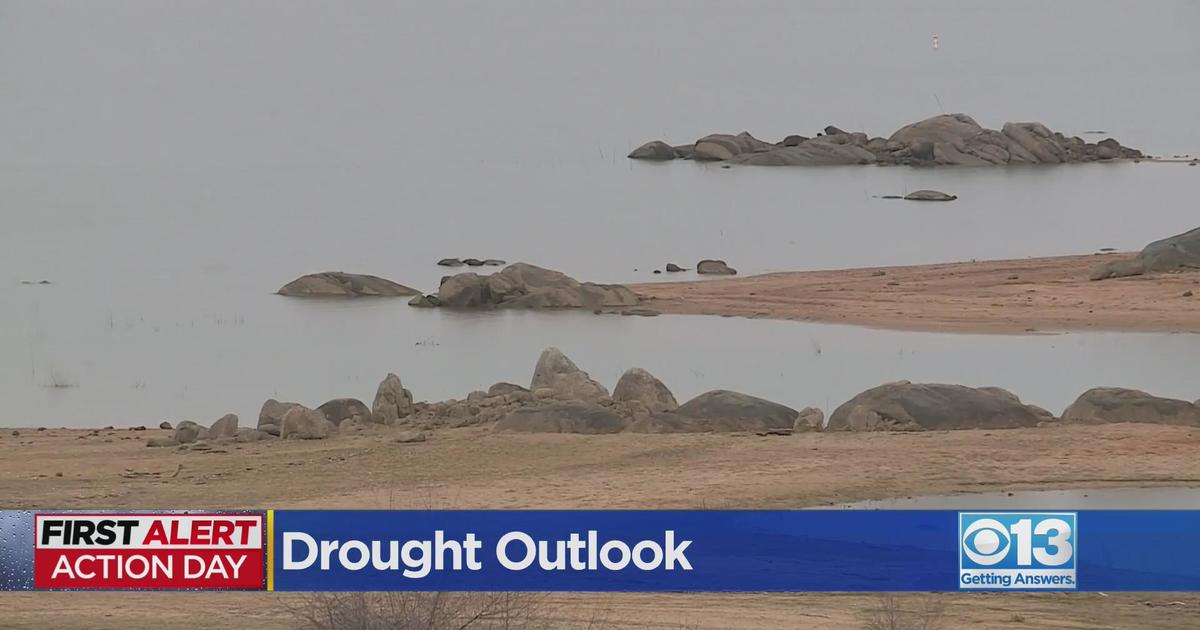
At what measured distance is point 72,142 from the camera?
75000 mm

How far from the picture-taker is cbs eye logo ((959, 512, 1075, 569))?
13.0 meters

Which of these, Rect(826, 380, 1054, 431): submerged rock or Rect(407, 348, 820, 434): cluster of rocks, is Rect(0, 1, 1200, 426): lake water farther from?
Rect(407, 348, 820, 434): cluster of rocks

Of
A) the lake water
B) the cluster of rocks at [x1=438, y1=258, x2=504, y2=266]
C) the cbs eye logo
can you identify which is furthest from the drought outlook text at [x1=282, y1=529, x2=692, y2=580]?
the cluster of rocks at [x1=438, y1=258, x2=504, y2=266]

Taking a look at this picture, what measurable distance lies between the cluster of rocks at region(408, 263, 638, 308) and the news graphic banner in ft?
80.2

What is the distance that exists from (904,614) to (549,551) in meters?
2.32

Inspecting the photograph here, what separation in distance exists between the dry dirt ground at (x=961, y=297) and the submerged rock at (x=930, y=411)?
400 inches

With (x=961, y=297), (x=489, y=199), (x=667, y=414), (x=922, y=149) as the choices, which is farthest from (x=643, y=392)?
(x=922, y=149)

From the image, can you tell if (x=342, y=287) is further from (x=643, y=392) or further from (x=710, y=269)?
(x=643, y=392)

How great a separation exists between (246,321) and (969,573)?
26.2 metres

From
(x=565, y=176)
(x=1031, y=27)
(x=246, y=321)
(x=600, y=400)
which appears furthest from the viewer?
(x=1031, y=27)

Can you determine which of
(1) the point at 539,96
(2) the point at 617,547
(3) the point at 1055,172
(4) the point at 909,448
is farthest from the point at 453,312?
(1) the point at 539,96

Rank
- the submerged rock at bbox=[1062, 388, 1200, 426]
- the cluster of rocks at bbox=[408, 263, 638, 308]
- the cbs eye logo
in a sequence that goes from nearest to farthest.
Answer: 1. the cbs eye logo
2. the submerged rock at bbox=[1062, 388, 1200, 426]
3. the cluster of rocks at bbox=[408, 263, 638, 308]

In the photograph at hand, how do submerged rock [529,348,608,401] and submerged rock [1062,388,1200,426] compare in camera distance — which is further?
submerged rock [529,348,608,401]

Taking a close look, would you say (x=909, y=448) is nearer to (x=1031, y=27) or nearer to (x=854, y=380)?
(x=854, y=380)
